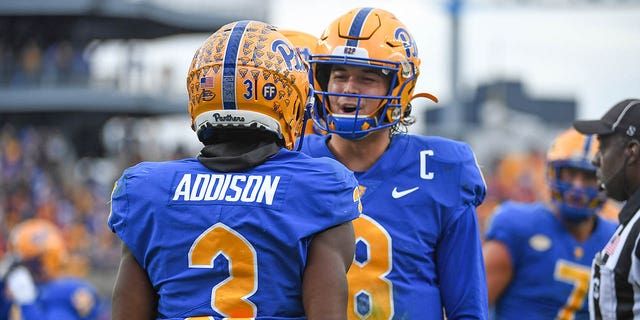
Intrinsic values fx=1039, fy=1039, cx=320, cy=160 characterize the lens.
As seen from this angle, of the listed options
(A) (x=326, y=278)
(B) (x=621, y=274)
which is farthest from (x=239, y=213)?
(B) (x=621, y=274)

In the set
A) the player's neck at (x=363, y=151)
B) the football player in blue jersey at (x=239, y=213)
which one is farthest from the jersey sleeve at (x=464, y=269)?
the football player in blue jersey at (x=239, y=213)

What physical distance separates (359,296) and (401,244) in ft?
0.73

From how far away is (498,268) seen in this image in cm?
538

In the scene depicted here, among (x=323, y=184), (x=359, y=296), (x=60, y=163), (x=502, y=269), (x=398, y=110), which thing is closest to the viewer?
(x=323, y=184)

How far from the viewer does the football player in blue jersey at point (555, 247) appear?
210 inches

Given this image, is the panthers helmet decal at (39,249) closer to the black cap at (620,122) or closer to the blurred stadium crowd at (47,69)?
the black cap at (620,122)

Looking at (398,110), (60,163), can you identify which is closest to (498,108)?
(60,163)

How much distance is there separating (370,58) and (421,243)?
66cm

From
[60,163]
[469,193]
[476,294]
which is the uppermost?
[469,193]

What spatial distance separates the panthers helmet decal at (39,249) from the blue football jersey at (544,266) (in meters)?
3.70

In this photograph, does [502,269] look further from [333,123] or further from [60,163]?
[60,163]

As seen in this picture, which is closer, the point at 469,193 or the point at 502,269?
the point at 469,193

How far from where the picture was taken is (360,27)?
3.65 meters

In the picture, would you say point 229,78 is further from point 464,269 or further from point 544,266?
point 544,266
